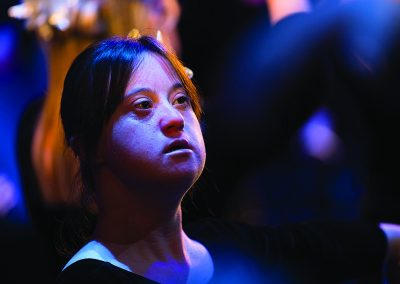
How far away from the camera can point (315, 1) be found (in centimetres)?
153

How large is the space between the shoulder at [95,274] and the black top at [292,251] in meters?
0.18

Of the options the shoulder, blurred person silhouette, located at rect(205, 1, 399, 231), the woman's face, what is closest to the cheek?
the woman's face

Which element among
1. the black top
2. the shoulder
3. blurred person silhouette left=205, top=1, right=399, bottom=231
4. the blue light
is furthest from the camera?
the blue light

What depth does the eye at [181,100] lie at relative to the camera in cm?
85

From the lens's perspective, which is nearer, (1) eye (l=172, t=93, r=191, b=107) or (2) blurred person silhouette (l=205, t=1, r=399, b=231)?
(1) eye (l=172, t=93, r=191, b=107)

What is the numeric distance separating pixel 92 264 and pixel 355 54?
3.24ft

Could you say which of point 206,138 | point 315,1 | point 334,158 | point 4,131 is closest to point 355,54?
point 315,1

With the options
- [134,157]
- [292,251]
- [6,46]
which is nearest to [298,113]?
[292,251]

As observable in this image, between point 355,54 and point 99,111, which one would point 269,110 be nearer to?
point 355,54

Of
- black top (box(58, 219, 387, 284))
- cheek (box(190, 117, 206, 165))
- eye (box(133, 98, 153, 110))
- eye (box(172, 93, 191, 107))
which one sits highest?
eye (box(133, 98, 153, 110))

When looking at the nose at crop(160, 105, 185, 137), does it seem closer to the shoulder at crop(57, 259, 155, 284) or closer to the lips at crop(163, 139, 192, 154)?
the lips at crop(163, 139, 192, 154)

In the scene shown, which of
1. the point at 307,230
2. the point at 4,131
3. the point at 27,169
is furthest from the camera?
the point at 4,131

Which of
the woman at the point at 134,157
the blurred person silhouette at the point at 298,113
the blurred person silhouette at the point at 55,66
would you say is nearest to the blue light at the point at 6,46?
the blurred person silhouette at the point at 55,66

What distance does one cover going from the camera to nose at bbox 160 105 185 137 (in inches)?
31.0
